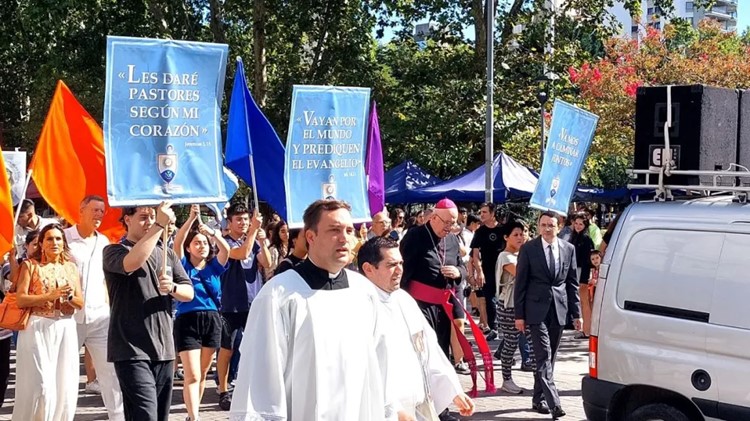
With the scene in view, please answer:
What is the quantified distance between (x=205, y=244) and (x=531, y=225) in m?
15.4

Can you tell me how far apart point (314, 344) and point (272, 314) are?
0.21 meters

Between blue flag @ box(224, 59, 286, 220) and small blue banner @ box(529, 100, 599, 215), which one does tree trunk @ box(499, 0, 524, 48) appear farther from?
blue flag @ box(224, 59, 286, 220)

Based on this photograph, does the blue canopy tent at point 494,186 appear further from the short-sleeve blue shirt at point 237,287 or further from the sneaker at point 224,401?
the sneaker at point 224,401

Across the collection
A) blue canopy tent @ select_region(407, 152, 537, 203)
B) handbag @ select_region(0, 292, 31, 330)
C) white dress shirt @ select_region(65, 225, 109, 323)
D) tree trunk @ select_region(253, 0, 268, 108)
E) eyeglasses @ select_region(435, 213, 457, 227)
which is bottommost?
handbag @ select_region(0, 292, 31, 330)

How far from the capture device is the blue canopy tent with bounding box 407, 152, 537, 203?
19.0 meters

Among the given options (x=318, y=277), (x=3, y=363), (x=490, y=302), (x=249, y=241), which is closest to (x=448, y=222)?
(x=249, y=241)

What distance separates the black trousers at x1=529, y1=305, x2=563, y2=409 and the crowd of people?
0.05 ft

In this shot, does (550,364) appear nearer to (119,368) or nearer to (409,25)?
(119,368)

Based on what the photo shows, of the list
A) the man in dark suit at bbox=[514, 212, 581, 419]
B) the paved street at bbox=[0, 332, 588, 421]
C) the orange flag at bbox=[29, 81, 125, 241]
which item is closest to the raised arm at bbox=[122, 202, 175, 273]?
the orange flag at bbox=[29, 81, 125, 241]

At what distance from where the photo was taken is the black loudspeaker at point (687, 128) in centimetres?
677

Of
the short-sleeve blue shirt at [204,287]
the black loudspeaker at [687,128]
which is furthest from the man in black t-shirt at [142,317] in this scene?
the black loudspeaker at [687,128]

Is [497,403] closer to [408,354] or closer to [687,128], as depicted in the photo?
[687,128]

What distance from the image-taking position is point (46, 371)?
704 cm

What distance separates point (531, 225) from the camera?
76.1 ft
